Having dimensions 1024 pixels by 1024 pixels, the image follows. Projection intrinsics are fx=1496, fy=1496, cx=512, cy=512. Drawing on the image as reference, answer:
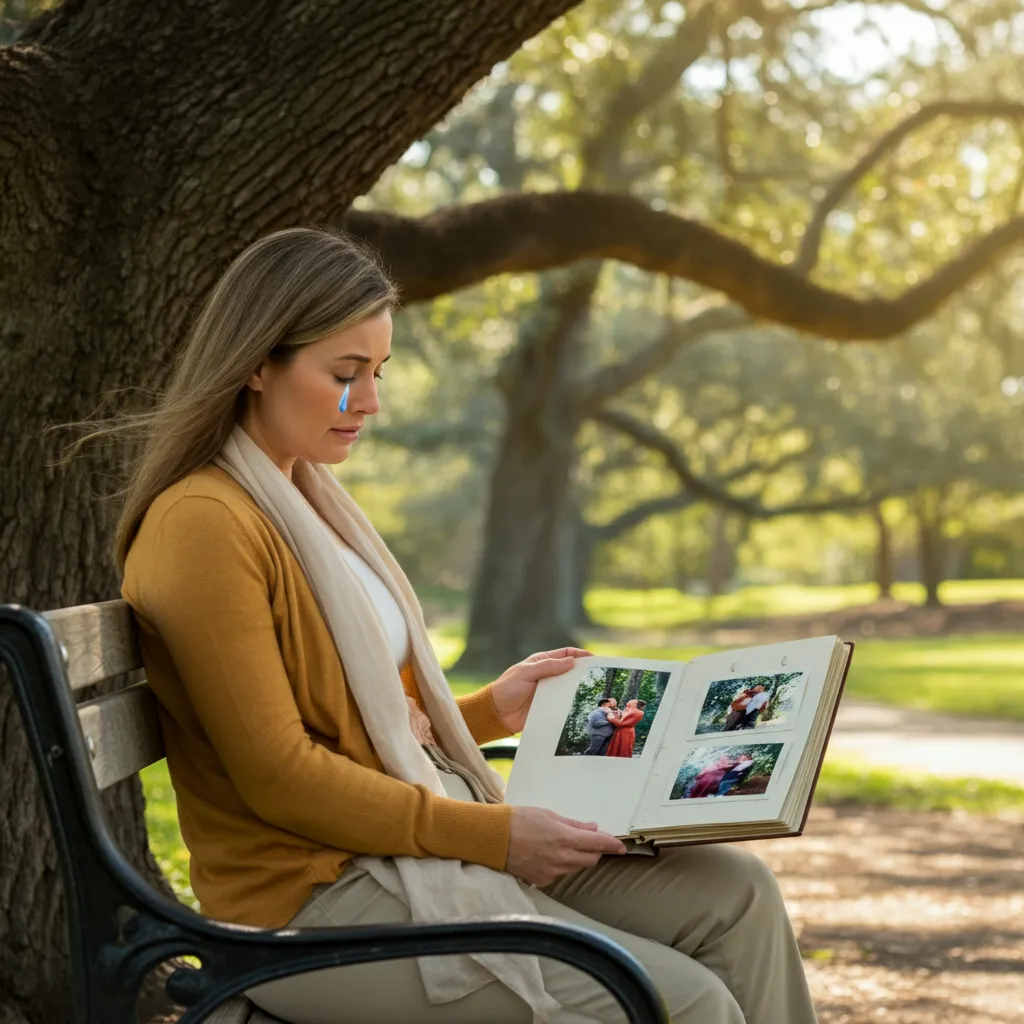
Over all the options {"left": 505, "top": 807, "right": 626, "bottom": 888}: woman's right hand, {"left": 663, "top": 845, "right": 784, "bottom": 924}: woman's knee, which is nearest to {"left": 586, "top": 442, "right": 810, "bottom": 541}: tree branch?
{"left": 663, "top": 845, "right": 784, "bottom": 924}: woman's knee

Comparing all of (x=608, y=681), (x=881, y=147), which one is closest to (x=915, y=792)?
(x=881, y=147)

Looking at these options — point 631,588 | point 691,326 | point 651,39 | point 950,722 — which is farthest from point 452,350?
point 631,588

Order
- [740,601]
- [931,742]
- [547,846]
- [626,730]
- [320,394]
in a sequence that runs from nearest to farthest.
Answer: [547,846] → [320,394] → [626,730] → [931,742] → [740,601]

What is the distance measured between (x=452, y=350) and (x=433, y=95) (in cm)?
2078

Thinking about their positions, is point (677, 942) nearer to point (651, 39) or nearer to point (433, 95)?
point (433, 95)

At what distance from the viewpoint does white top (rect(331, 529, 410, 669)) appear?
2686 mm

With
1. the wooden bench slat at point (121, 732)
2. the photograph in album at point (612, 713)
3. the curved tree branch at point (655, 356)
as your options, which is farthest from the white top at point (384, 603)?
the curved tree branch at point (655, 356)

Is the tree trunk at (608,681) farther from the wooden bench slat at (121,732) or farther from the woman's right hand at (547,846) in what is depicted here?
the wooden bench slat at (121,732)

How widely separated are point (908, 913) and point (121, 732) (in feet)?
15.3

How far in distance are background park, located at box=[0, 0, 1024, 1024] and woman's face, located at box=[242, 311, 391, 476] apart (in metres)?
1.28

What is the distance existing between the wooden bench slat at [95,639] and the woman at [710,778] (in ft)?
2.95

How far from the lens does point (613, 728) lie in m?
2.64

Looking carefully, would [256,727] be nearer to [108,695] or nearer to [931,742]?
[108,695]

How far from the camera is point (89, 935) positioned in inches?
77.0
